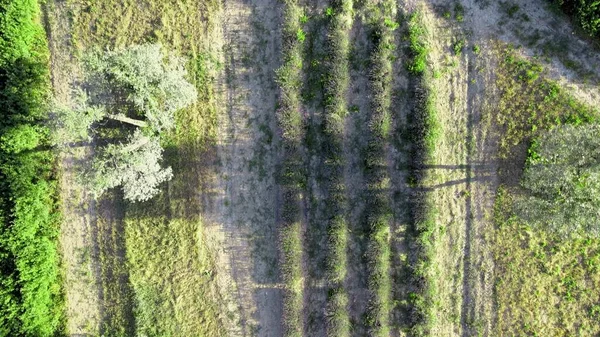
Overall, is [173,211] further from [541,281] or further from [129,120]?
[541,281]

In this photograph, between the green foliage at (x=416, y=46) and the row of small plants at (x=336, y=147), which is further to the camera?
the row of small plants at (x=336, y=147)

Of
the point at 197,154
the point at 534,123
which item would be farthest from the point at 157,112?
the point at 534,123

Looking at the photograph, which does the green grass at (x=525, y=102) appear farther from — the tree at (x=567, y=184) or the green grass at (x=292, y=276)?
the green grass at (x=292, y=276)

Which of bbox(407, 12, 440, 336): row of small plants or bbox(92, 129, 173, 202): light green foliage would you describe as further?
bbox(407, 12, 440, 336): row of small plants

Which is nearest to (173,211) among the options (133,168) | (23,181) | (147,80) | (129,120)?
(133,168)

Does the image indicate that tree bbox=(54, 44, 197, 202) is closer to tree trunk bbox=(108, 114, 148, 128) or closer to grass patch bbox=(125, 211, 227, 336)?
tree trunk bbox=(108, 114, 148, 128)

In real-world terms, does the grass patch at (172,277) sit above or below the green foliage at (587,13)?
below

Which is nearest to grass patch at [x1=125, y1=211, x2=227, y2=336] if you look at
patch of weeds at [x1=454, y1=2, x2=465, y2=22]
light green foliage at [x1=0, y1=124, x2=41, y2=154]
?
light green foliage at [x1=0, y1=124, x2=41, y2=154]

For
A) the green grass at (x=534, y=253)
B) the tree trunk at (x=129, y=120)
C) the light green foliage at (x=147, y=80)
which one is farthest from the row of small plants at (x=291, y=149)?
the green grass at (x=534, y=253)
